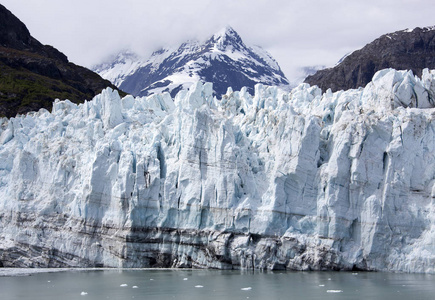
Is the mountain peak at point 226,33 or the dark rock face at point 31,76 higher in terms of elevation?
the mountain peak at point 226,33

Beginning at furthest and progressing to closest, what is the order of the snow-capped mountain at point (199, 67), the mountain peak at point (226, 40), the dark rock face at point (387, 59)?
the mountain peak at point (226, 40)
the snow-capped mountain at point (199, 67)
the dark rock face at point (387, 59)

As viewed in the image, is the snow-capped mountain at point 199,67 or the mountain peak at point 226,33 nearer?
the snow-capped mountain at point 199,67

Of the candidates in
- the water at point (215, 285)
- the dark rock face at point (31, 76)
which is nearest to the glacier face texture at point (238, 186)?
the water at point (215, 285)

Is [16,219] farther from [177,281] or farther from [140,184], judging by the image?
[177,281]

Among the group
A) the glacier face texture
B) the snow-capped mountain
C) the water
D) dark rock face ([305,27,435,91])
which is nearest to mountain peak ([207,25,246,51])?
the snow-capped mountain

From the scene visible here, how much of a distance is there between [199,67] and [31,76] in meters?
76.8

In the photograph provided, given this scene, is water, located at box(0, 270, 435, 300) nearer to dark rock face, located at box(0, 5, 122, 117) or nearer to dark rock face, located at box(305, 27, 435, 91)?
dark rock face, located at box(0, 5, 122, 117)

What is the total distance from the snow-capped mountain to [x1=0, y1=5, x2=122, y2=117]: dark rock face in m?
45.7

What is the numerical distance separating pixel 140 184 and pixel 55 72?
1932 inches

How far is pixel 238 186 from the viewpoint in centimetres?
3072

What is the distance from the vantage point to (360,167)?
29094 millimetres

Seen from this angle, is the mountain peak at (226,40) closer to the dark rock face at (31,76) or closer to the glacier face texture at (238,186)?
the dark rock face at (31,76)

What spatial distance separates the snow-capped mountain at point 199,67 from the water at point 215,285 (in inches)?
3939

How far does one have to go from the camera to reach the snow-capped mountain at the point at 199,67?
13775 cm
